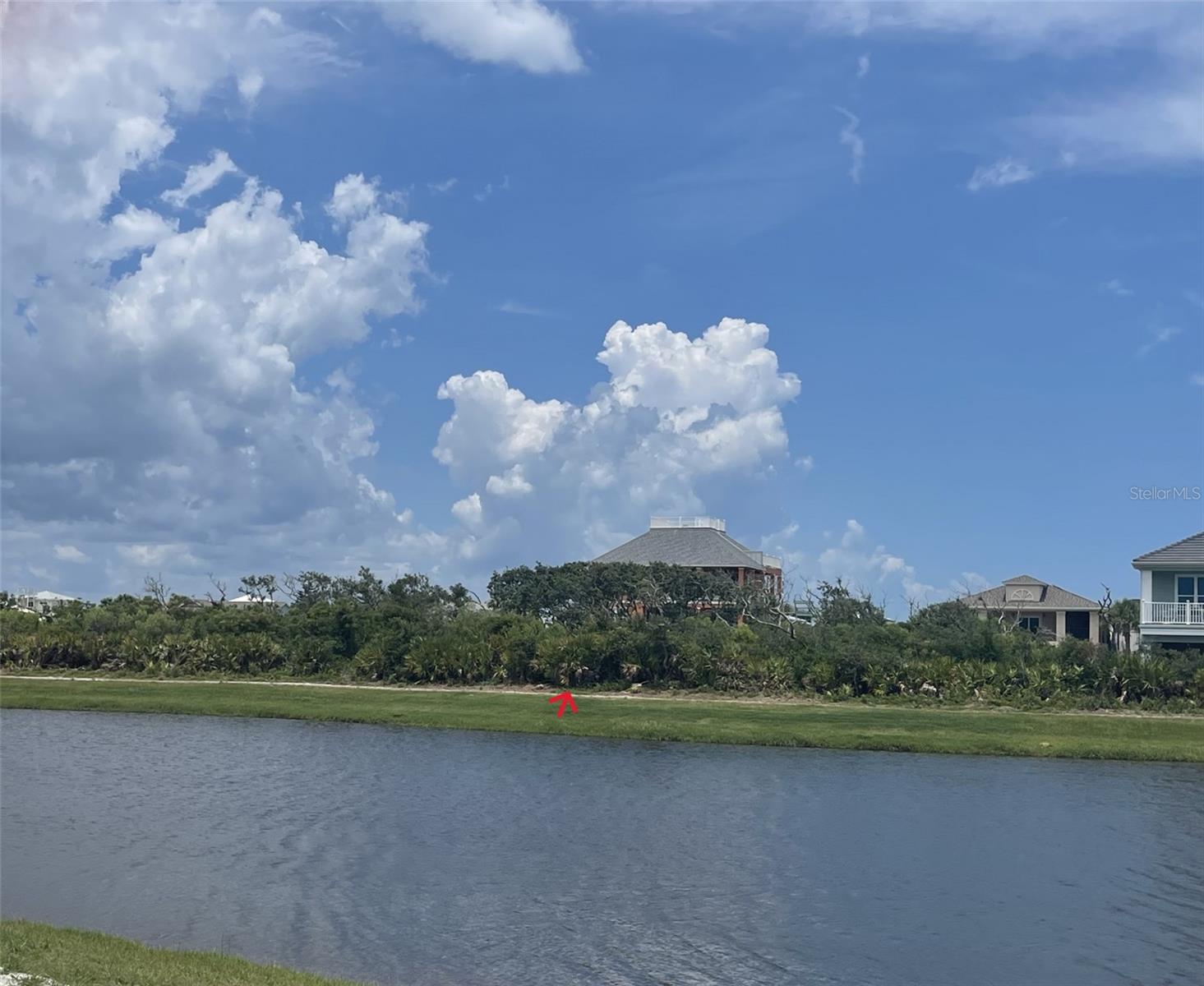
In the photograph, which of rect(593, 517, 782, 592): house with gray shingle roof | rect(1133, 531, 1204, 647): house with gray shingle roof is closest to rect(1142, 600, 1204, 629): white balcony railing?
rect(1133, 531, 1204, 647): house with gray shingle roof

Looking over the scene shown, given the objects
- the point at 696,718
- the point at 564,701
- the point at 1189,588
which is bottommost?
the point at 696,718

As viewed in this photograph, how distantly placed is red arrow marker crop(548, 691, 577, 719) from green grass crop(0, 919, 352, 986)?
2386cm

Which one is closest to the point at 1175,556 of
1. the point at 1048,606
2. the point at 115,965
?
the point at 1048,606

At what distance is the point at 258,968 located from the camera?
1274cm

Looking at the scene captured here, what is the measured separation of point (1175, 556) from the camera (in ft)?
156

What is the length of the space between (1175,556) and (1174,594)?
173 cm

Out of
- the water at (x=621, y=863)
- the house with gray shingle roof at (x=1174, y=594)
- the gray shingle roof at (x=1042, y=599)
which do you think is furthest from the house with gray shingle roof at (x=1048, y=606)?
the water at (x=621, y=863)

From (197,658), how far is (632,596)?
30186 millimetres

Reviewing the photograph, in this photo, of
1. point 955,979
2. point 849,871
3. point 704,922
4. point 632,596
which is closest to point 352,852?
point 704,922

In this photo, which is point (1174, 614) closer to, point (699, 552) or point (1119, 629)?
point (1119, 629)

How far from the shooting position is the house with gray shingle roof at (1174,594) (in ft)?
150

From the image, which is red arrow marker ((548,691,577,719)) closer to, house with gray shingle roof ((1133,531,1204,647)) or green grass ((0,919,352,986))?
house with gray shingle roof ((1133,531,1204,647))

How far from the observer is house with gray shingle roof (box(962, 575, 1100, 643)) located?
247 ft

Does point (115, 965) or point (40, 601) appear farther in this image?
point (40, 601)
